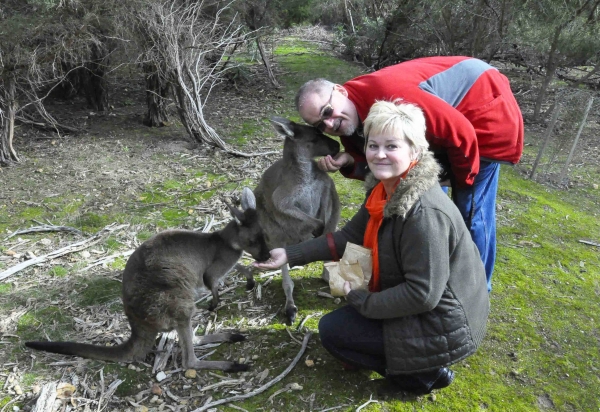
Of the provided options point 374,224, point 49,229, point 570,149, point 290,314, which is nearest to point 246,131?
point 49,229

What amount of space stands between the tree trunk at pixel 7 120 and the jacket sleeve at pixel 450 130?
16.5 feet

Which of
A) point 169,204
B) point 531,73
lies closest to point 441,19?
point 531,73

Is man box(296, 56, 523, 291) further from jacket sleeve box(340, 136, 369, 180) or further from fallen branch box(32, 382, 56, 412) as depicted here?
fallen branch box(32, 382, 56, 412)

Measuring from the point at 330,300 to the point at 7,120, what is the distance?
180 inches

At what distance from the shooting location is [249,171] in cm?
566

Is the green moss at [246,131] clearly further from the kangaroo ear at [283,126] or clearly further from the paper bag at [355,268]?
the paper bag at [355,268]

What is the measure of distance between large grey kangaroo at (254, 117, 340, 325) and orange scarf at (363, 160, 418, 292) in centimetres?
97

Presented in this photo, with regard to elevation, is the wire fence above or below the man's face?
below

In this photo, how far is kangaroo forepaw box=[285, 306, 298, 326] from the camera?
10.8ft

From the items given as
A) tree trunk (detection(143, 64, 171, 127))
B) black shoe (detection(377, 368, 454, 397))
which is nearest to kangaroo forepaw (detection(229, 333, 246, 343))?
black shoe (detection(377, 368, 454, 397))

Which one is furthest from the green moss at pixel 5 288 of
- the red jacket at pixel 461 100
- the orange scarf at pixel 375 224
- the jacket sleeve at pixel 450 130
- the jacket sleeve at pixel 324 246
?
the jacket sleeve at pixel 450 130

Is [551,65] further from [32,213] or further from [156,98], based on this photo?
[32,213]

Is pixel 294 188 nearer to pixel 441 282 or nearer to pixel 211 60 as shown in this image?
pixel 441 282

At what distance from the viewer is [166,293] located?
9.01 feet
